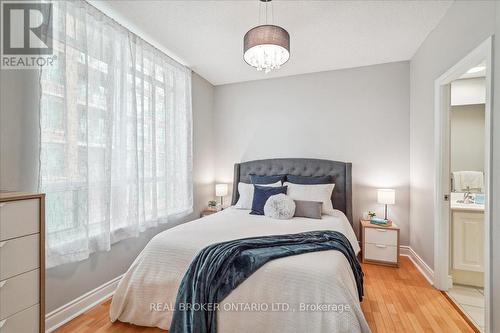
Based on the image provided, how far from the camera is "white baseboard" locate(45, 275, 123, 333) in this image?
6.03 ft

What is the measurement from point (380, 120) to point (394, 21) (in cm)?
138

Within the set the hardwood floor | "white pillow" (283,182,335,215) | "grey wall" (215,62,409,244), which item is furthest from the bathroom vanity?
"white pillow" (283,182,335,215)

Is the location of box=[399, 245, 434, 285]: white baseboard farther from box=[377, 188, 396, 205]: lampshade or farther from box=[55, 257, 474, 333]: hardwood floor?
box=[377, 188, 396, 205]: lampshade

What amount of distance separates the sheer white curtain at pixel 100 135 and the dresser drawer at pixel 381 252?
2.68 meters

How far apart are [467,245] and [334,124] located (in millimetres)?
2128

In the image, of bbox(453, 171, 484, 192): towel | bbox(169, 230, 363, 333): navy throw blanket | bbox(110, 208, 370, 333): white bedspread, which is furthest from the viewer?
bbox(453, 171, 484, 192): towel

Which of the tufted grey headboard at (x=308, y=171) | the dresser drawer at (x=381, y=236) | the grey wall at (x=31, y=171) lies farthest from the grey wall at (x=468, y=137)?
the grey wall at (x=31, y=171)

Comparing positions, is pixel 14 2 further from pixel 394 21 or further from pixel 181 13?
pixel 394 21

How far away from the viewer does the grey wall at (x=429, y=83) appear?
1.84m

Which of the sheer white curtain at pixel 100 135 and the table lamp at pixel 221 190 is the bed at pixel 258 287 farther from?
the table lamp at pixel 221 190

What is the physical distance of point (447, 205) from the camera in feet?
7.88

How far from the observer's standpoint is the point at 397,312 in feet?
6.73

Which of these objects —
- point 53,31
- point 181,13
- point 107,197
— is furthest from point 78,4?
point 107,197

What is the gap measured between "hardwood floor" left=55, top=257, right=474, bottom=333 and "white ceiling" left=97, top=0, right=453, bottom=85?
2.74m
